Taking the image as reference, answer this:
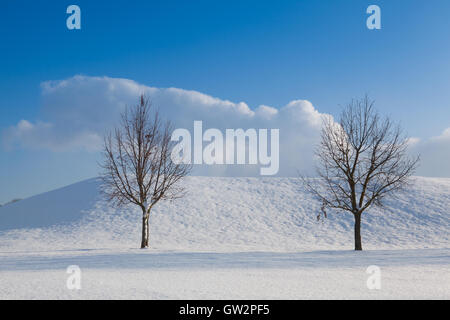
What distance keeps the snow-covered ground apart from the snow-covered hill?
4.2 inches

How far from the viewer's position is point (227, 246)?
2422cm

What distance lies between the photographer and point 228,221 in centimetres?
3266

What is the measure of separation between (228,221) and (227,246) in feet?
27.7

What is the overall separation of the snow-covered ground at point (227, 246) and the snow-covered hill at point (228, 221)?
11 cm

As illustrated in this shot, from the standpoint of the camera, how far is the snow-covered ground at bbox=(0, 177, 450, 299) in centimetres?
921

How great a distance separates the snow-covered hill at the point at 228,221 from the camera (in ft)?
90.9

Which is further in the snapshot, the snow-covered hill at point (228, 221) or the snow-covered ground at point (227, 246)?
the snow-covered hill at point (228, 221)

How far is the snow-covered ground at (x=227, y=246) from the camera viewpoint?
30.2ft

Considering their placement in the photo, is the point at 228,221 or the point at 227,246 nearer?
the point at 227,246

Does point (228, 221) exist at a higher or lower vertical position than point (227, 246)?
higher

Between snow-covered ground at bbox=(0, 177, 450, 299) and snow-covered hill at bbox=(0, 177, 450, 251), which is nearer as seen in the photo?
snow-covered ground at bbox=(0, 177, 450, 299)
